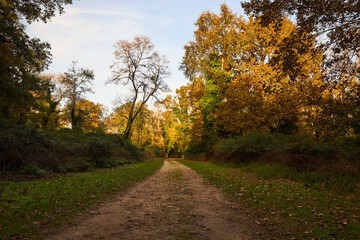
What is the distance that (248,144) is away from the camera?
15820 mm

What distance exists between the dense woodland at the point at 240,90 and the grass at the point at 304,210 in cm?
326

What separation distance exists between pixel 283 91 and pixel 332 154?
25.9 feet

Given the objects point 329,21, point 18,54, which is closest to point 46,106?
point 18,54

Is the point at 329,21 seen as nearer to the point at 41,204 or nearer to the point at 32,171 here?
the point at 41,204

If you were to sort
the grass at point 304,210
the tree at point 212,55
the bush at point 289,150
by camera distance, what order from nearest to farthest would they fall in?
the grass at point 304,210 < the bush at point 289,150 < the tree at point 212,55

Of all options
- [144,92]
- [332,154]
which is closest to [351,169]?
[332,154]

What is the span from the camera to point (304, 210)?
5.75 meters

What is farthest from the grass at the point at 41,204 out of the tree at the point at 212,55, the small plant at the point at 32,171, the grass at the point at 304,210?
the tree at the point at 212,55

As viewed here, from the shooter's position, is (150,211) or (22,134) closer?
(150,211)

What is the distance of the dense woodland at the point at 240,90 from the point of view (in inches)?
318

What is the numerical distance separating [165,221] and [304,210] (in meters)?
3.79

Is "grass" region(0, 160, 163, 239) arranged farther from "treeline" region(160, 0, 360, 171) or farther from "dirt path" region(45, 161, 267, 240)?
"treeline" region(160, 0, 360, 171)

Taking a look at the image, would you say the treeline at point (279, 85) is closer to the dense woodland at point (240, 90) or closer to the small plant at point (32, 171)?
the dense woodland at point (240, 90)

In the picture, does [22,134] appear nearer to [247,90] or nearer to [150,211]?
[150,211]
